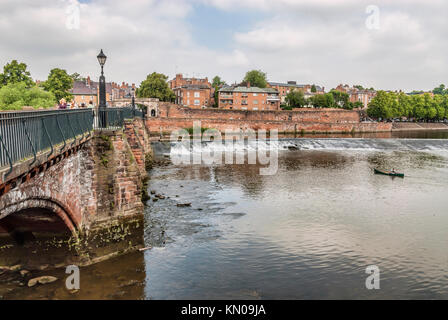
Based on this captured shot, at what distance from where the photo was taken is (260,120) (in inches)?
3118

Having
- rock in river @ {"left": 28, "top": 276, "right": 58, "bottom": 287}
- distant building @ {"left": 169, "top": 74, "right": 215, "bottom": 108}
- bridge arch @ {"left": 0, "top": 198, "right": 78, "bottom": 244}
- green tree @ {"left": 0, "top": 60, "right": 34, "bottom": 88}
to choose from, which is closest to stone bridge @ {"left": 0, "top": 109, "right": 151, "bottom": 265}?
bridge arch @ {"left": 0, "top": 198, "right": 78, "bottom": 244}

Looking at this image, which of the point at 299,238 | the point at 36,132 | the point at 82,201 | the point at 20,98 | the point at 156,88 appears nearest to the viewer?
the point at 36,132

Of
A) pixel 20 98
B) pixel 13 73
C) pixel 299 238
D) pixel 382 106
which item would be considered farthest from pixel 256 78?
pixel 299 238

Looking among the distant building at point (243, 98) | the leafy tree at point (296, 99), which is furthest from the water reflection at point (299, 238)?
the leafy tree at point (296, 99)

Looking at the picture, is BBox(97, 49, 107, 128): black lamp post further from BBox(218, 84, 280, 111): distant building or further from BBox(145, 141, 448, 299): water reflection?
BBox(218, 84, 280, 111): distant building

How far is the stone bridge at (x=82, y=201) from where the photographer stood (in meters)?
10.8

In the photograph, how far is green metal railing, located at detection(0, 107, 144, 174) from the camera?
7969mm

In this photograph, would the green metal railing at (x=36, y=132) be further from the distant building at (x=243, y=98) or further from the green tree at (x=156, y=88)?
the distant building at (x=243, y=98)

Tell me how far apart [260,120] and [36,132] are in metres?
71.0

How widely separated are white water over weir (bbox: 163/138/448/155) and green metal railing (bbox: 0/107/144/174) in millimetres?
36859

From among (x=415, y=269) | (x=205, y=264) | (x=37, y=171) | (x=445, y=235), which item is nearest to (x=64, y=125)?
(x=37, y=171)

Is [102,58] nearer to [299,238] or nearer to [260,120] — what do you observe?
[299,238]

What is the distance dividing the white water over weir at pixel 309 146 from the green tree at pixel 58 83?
21.6 m

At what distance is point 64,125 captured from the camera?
1217 cm
